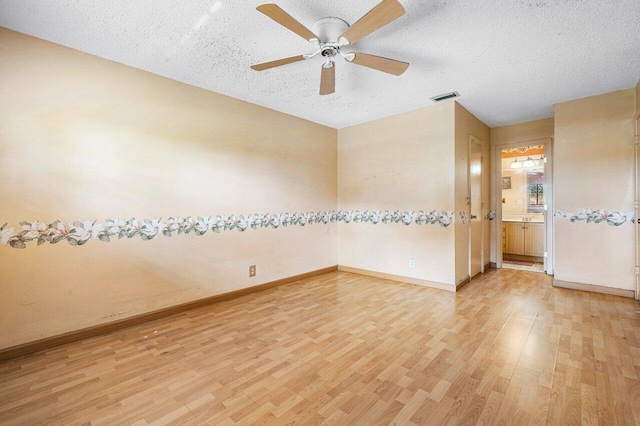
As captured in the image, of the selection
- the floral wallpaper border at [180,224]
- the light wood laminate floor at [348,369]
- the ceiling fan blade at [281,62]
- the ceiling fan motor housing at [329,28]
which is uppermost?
the ceiling fan motor housing at [329,28]

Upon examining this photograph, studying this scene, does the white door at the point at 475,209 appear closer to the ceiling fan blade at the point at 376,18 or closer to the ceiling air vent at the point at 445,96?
the ceiling air vent at the point at 445,96

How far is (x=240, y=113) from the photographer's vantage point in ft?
11.7

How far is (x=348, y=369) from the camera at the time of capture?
6.39ft

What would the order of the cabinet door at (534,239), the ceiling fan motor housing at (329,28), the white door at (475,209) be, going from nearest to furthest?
the ceiling fan motor housing at (329,28) < the white door at (475,209) < the cabinet door at (534,239)

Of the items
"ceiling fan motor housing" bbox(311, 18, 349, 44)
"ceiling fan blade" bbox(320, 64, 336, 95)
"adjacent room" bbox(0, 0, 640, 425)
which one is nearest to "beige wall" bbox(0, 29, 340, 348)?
"adjacent room" bbox(0, 0, 640, 425)

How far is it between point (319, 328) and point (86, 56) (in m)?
3.21

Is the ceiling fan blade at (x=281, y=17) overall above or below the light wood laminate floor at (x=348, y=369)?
above

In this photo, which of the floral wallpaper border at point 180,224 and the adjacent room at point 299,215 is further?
the floral wallpaper border at point 180,224

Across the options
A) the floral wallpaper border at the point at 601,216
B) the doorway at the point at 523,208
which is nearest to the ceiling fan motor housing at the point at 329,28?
the floral wallpaper border at the point at 601,216

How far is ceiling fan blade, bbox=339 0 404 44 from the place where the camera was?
1.56m

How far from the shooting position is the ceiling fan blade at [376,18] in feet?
5.12

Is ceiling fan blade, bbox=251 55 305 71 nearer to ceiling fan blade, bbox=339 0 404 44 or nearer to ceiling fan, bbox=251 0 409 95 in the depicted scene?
ceiling fan, bbox=251 0 409 95

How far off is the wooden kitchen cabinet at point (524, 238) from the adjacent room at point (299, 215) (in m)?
1.26

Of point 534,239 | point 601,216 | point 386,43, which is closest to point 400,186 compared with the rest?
point 386,43
